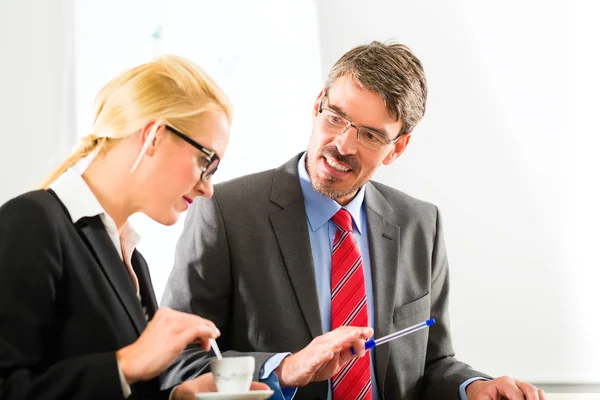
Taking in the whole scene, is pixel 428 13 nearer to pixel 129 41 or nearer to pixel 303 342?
pixel 129 41

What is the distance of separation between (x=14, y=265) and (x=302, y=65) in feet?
6.76

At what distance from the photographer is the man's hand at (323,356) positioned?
1.71m

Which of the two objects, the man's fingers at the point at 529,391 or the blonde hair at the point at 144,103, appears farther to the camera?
the man's fingers at the point at 529,391

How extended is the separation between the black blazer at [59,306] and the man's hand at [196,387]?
2.6 inches

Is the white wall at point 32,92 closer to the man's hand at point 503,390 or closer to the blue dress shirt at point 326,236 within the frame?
the blue dress shirt at point 326,236

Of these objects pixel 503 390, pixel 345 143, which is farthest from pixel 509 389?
pixel 345 143

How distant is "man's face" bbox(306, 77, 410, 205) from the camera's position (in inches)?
89.8

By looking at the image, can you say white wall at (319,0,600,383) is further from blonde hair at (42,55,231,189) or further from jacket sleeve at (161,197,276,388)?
blonde hair at (42,55,231,189)

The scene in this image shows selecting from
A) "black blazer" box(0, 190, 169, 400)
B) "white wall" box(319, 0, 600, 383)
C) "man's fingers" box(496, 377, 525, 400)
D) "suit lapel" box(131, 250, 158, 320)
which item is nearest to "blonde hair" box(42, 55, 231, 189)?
"black blazer" box(0, 190, 169, 400)

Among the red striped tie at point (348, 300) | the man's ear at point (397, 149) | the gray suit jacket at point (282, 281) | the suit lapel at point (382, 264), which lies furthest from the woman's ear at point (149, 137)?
the man's ear at point (397, 149)

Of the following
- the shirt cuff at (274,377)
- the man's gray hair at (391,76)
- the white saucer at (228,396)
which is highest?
the man's gray hair at (391,76)

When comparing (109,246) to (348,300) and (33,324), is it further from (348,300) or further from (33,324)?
(348,300)

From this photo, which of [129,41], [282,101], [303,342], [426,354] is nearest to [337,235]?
[303,342]

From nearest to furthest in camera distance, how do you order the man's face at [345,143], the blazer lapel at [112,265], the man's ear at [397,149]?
1. the blazer lapel at [112,265]
2. the man's face at [345,143]
3. the man's ear at [397,149]
